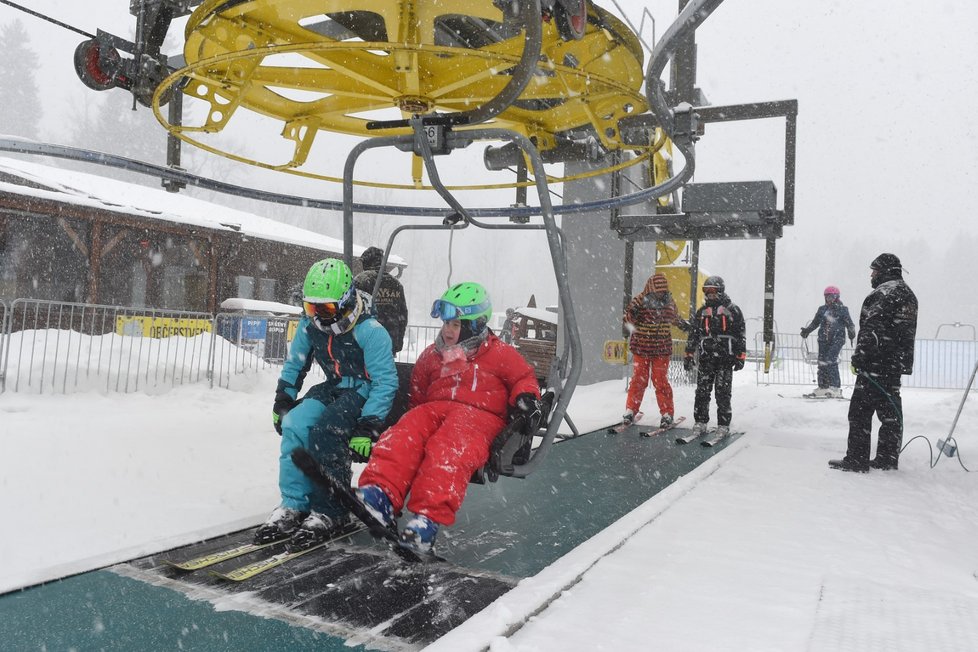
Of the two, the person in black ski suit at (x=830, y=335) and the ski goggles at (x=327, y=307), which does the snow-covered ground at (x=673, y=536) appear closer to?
the ski goggles at (x=327, y=307)

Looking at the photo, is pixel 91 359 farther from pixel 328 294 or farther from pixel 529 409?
pixel 529 409

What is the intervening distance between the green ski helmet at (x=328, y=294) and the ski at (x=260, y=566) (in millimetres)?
1086

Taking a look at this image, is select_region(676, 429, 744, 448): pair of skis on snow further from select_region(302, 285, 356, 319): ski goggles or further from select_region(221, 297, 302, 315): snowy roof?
select_region(221, 297, 302, 315): snowy roof

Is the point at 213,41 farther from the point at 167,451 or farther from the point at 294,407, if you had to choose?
the point at 167,451

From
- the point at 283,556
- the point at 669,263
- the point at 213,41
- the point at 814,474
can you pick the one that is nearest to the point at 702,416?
the point at 814,474

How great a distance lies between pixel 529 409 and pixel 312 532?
3.93ft

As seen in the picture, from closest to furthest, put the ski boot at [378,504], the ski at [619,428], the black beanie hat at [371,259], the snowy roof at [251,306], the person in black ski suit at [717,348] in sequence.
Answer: the ski boot at [378,504]
the black beanie hat at [371,259]
the person in black ski suit at [717,348]
the ski at [619,428]
the snowy roof at [251,306]

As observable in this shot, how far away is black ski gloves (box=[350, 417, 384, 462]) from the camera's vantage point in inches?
124

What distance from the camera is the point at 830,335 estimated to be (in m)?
11.3

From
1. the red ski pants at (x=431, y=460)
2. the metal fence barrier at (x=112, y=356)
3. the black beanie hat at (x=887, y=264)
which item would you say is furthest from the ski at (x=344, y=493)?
the metal fence barrier at (x=112, y=356)

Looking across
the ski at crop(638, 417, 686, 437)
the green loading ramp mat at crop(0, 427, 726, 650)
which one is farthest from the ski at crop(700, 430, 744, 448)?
the green loading ramp mat at crop(0, 427, 726, 650)

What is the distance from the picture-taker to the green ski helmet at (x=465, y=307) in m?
3.54

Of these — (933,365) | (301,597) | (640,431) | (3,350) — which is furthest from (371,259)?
(933,365)

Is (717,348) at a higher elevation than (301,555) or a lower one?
higher
